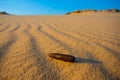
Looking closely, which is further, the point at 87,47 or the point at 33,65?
the point at 87,47

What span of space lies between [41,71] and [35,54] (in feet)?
1.11

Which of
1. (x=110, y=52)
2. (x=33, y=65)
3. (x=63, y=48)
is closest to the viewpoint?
(x=33, y=65)

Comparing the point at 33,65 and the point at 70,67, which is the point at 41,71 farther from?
the point at 70,67

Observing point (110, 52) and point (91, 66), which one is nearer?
point (91, 66)

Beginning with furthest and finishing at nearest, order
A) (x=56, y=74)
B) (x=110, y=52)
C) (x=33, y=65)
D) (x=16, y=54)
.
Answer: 1. (x=110, y=52)
2. (x=16, y=54)
3. (x=33, y=65)
4. (x=56, y=74)

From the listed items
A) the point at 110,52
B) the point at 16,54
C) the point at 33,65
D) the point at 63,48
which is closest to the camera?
the point at 33,65

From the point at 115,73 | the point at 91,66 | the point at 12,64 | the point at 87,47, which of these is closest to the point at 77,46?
the point at 87,47

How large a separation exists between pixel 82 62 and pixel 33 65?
42cm

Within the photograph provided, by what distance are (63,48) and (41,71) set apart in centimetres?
56

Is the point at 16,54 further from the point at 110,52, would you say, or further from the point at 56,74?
the point at 110,52

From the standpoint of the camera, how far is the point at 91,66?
1144 mm

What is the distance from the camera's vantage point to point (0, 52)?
1.37m

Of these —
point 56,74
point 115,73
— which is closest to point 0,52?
point 56,74

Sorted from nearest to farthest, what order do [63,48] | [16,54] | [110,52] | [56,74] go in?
[56,74] < [16,54] < [110,52] < [63,48]
